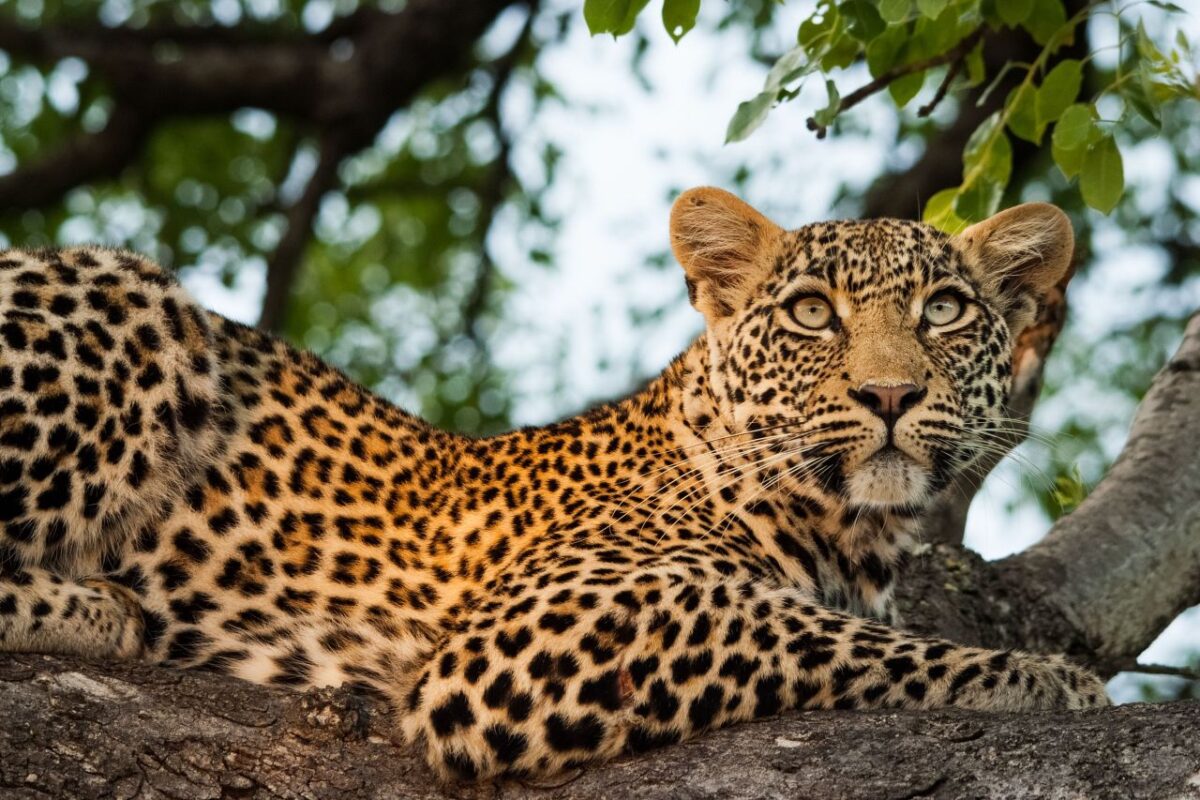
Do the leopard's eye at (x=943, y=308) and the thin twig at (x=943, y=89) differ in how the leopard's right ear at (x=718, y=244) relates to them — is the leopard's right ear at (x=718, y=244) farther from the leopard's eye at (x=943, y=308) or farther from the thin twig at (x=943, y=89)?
the thin twig at (x=943, y=89)

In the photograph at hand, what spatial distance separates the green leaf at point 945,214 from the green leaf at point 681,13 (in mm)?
2450

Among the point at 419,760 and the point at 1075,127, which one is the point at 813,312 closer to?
the point at 1075,127

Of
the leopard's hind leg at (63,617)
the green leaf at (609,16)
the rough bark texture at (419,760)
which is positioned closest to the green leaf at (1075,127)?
the green leaf at (609,16)

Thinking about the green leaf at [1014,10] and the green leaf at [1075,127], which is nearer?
the green leaf at [1075,127]

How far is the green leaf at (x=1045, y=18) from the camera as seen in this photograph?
283 inches

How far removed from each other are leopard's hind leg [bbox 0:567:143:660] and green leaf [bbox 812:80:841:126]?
3596 millimetres

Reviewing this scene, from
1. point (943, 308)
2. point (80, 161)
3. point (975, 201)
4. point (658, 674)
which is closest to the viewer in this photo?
point (658, 674)

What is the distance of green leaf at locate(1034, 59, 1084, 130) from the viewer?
6867 millimetres

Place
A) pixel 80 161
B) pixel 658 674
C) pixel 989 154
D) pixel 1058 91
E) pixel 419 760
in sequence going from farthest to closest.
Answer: pixel 80 161 → pixel 989 154 → pixel 1058 91 → pixel 658 674 → pixel 419 760

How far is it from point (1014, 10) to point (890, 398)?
1.88 m

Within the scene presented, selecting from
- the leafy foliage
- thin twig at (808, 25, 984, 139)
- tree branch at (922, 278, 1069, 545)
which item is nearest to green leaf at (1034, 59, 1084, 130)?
the leafy foliage

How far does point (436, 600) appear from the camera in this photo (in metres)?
6.97

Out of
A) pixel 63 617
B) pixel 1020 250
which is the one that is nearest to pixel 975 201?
pixel 1020 250

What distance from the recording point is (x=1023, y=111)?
24.6ft
